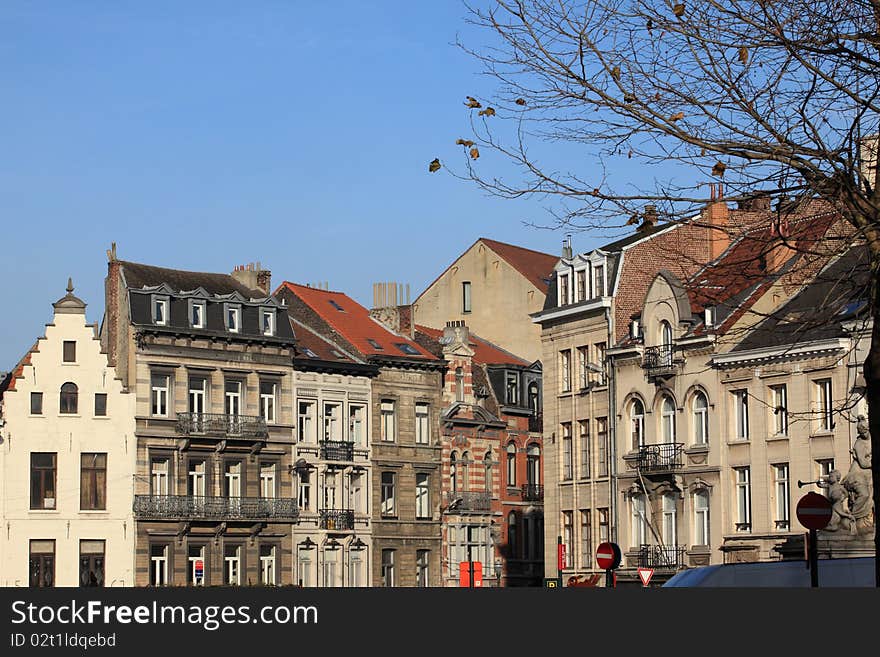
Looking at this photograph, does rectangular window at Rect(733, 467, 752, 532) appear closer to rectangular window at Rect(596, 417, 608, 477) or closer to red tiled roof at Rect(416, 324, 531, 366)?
rectangular window at Rect(596, 417, 608, 477)

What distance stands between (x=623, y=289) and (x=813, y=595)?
49329 millimetres

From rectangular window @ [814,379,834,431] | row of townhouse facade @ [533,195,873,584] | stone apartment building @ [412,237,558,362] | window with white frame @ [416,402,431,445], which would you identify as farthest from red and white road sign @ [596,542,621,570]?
stone apartment building @ [412,237,558,362]

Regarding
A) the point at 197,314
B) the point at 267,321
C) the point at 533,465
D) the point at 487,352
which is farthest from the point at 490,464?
the point at 197,314

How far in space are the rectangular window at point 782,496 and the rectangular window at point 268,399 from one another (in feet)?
72.4

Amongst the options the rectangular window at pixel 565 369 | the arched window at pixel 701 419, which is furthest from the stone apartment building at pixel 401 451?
the arched window at pixel 701 419

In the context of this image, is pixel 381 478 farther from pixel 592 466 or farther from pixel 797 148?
pixel 797 148

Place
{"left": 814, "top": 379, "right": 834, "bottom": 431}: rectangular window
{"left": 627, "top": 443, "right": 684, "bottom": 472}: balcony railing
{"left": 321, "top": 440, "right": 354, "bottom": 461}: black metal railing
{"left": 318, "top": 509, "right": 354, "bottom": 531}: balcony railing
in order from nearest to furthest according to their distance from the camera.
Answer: {"left": 814, "top": 379, "right": 834, "bottom": 431}: rectangular window
{"left": 627, "top": 443, "right": 684, "bottom": 472}: balcony railing
{"left": 318, "top": 509, "right": 354, "bottom": 531}: balcony railing
{"left": 321, "top": 440, "right": 354, "bottom": 461}: black metal railing

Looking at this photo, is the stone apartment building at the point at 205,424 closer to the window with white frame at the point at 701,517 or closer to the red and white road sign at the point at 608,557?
the window with white frame at the point at 701,517

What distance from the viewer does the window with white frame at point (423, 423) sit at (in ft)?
234

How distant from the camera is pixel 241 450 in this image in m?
65.9

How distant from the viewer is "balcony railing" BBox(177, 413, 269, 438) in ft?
211

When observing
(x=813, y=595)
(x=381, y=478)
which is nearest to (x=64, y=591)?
(x=813, y=595)

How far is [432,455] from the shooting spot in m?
71.0

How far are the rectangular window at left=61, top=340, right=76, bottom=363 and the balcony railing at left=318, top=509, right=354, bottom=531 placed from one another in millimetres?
11135
